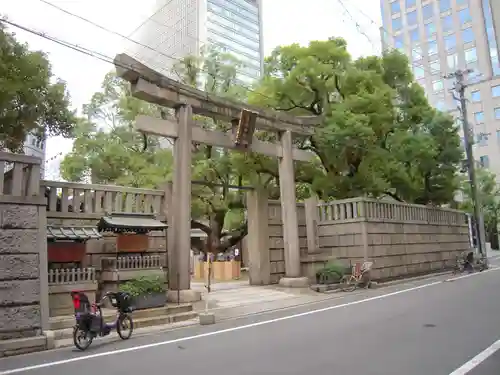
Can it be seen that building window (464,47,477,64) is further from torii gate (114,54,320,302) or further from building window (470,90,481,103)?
torii gate (114,54,320,302)

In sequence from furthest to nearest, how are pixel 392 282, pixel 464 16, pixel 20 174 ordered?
pixel 464 16, pixel 392 282, pixel 20 174

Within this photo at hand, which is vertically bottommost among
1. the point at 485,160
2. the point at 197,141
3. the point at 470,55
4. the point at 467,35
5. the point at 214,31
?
the point at 197,141

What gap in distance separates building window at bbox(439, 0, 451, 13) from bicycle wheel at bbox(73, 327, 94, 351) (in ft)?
212

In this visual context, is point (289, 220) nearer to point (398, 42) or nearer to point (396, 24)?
point (398, 42)

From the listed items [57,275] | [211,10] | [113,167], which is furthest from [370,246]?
[211,10]

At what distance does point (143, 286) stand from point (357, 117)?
11.3 metres

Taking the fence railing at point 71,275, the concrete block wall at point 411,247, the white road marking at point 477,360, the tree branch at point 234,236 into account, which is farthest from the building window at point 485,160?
the fence railing at point 71,275

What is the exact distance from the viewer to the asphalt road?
5.81 m

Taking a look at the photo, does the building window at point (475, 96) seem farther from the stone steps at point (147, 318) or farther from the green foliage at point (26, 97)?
the stone steps at point (147, 318)

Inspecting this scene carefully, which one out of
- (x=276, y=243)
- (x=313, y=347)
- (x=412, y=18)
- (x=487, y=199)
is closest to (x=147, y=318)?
(x=313, y=347)

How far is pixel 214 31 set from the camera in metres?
27.5

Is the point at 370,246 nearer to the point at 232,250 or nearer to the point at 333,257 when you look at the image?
the point at 333,257

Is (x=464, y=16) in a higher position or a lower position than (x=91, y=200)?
higher

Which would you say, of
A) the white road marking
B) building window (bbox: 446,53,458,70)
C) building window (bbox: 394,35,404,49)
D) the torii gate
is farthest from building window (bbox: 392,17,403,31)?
the white road marking
